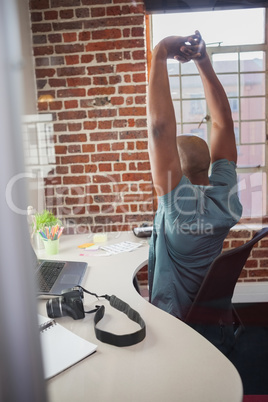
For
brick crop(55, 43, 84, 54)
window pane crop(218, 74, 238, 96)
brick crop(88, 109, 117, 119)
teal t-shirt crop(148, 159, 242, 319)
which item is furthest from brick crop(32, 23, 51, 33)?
teal t-shirt crop(148, 159, 242, 319)

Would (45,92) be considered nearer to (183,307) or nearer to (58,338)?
(183,307)

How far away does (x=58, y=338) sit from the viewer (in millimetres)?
827

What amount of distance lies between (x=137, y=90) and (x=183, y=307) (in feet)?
4.71

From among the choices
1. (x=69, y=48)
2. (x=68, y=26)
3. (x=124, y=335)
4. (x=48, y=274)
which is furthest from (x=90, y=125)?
(x=124, y=335)

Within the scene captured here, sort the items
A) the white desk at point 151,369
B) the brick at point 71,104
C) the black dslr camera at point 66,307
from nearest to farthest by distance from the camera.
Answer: the white desk at point 151,369, the black dslr camera at point 66,307, the brick at point 71,104

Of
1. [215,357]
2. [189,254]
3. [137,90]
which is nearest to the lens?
[215,357]

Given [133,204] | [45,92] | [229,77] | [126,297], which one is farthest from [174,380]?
[229,77]

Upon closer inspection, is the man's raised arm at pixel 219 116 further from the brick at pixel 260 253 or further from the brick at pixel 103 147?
the brick at pixel 260 253

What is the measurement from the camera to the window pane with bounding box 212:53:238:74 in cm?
243

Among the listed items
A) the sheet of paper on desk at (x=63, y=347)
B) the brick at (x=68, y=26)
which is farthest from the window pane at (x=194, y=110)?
the sheet of paper on desk at (x=63, y=347)

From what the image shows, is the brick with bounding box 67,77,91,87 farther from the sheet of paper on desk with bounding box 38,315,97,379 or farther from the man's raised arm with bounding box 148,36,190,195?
the sheet of paper on desk with bounding box 38,315,97,379

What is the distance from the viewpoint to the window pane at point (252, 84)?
2.45 m

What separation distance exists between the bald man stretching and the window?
3.66 ft

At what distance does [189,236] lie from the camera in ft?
3.84
